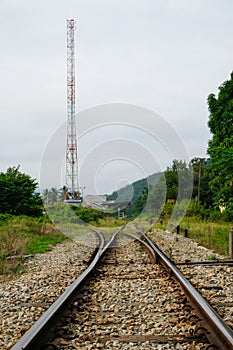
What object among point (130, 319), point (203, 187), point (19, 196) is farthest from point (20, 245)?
point (203, 187)

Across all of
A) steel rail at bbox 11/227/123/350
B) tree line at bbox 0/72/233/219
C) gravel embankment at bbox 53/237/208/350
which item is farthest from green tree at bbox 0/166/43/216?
steel rail at bbox 11/227/123/350

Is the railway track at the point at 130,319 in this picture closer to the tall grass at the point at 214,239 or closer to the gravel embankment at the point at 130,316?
the gravel embankment at the point at 130,316

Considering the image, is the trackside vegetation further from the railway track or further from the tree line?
the railway track

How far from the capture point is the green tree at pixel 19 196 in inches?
991

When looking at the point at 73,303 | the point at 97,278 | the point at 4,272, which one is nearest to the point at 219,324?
the point at 73,303

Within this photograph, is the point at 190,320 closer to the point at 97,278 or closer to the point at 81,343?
the point at 81,343

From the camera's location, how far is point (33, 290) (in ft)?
A: 21.2

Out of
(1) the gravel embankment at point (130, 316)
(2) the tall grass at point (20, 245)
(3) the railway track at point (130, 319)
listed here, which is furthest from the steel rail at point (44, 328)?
(2) the tall grass at point (20, 245)

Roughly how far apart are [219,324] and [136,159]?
19287mm

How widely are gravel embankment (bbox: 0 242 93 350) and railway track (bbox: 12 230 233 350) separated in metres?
0.29

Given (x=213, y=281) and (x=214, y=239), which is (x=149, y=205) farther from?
(x=213, y=281)

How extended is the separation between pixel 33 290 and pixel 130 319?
2.27m

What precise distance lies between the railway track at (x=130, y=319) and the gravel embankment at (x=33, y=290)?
0.29 m

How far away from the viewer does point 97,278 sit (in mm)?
7461
